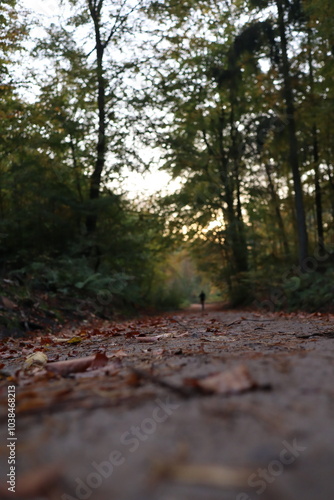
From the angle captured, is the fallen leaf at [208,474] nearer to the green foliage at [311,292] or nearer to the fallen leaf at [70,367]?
the fallen leaf at [70,367]

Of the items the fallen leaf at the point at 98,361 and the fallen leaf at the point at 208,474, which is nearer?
the fallen leaf at the point at 208,474

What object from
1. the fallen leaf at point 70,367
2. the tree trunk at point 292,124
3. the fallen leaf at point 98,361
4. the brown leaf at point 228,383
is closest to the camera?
the brown leaf at point 228,383

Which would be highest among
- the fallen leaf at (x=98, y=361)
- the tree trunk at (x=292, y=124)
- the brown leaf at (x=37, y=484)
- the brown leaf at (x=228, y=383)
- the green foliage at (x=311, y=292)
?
the tree trunk at (x=292, y=124)

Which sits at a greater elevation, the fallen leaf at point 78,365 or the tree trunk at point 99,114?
the tree trunk at point 99,114

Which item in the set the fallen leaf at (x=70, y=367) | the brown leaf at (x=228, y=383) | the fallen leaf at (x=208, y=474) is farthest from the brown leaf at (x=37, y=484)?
the fallen leaf at (x=70, y=367)

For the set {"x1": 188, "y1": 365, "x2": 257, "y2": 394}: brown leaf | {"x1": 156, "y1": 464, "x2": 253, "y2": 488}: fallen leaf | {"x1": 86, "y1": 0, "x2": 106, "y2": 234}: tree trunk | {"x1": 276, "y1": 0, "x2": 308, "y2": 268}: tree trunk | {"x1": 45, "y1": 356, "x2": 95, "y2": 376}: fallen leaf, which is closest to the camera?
{"x1": 156, "y1": 464, "x2": 253, "y2": 488}: fallen leaf

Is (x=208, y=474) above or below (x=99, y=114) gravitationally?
below

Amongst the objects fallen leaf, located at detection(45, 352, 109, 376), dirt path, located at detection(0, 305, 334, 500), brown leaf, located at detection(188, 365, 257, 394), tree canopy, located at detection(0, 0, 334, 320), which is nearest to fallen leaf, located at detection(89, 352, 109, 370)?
fallen leaf, located at detection(45, 352, 109, 376)

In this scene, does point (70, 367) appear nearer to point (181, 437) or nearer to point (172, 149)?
point (181, 437)

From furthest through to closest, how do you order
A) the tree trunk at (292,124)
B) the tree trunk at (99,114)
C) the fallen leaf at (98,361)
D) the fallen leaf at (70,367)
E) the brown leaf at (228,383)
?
the tree trunk at (99,114) → the tree trunk at (292,124) → the fallen leaf at (98,361) → the fallen leaf at (70,367) → the brown leaf at (228,383)

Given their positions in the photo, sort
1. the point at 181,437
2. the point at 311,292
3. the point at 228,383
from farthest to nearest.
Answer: the point at 311,292, the point at 228,383, the point at 181,437

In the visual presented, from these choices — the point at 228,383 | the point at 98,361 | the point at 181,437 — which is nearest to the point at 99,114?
the point at 98,361

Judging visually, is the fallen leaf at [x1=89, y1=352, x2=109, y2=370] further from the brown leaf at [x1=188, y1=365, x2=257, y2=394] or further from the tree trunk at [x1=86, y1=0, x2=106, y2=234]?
the tree trunk at [x1=86, y1=0, x2=106, y2=234]

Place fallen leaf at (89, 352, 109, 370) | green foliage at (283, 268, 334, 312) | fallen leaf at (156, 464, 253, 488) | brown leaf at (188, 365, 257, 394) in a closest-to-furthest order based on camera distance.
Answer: fallen leaf at (156, 464, 253, 488)
brown leaf at (188, 365, 257, 394)
fallen leaf at (89, 352, 109, 370)
green foliage at (283, 268, 334, 312)
